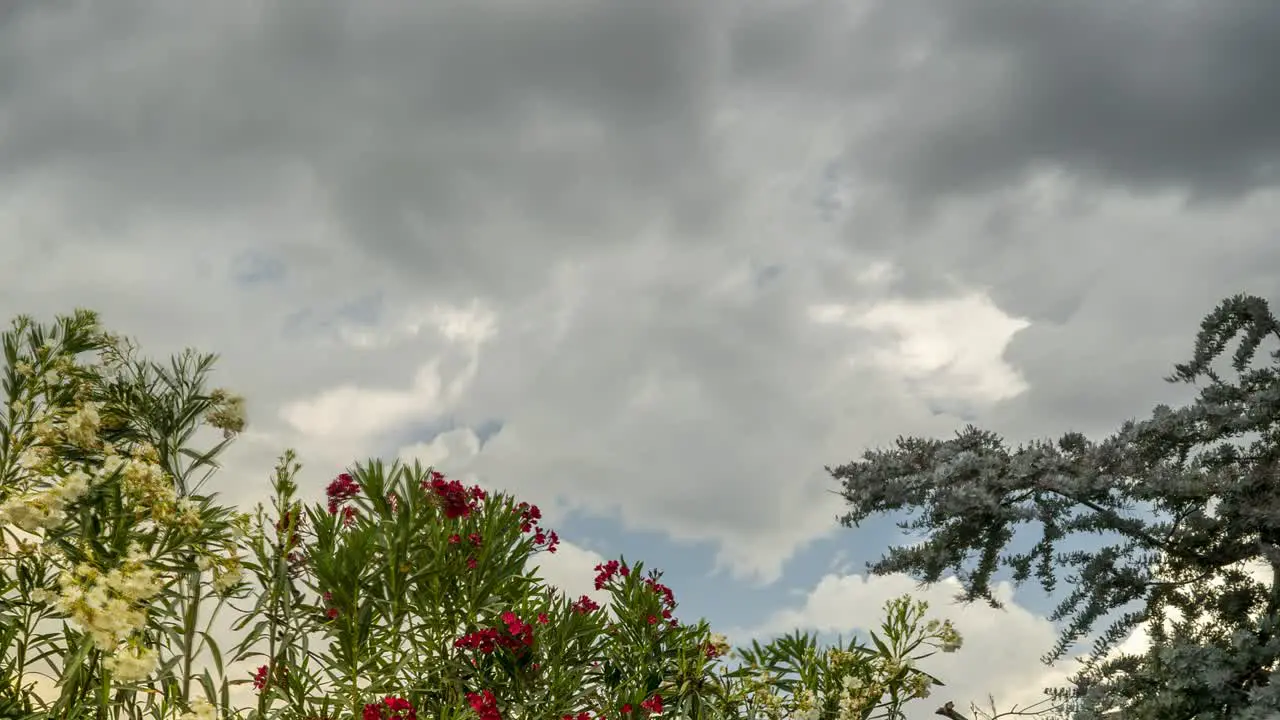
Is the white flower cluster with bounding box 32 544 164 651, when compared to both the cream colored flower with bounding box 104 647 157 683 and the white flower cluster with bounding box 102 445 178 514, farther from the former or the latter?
the white flower cluster with bounding box 102 445 178 514

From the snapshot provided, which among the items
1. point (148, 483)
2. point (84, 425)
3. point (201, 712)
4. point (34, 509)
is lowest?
point (201, 712)

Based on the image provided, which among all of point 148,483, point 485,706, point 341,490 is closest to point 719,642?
point 485,706

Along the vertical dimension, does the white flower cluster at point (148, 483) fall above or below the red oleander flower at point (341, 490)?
below

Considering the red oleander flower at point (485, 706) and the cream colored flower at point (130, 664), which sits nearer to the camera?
the cream colored flower at point (130, 664)

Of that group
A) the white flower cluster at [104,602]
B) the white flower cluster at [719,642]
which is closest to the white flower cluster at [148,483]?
the white flower cluster at [104,602]

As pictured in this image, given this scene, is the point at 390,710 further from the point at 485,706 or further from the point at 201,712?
the point at 201,712

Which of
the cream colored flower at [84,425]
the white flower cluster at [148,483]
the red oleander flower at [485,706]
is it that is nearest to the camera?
the white flower cluster at [148,483]

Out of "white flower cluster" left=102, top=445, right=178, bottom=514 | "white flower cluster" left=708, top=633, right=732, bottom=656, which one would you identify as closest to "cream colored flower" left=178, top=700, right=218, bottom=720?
"white flower cluster" left=102, top=445, right=178, bottom=514

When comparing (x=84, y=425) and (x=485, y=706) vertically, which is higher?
(x=84, y=425)

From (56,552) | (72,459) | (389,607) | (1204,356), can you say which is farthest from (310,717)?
(1204,356)

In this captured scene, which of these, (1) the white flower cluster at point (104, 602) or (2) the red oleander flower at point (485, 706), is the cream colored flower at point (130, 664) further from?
(2) the red oleander flower at point (485, 706)

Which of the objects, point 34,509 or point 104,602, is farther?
point 34,509

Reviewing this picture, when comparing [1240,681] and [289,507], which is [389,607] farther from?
[1240,681]

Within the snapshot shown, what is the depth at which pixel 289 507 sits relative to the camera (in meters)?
4.57
